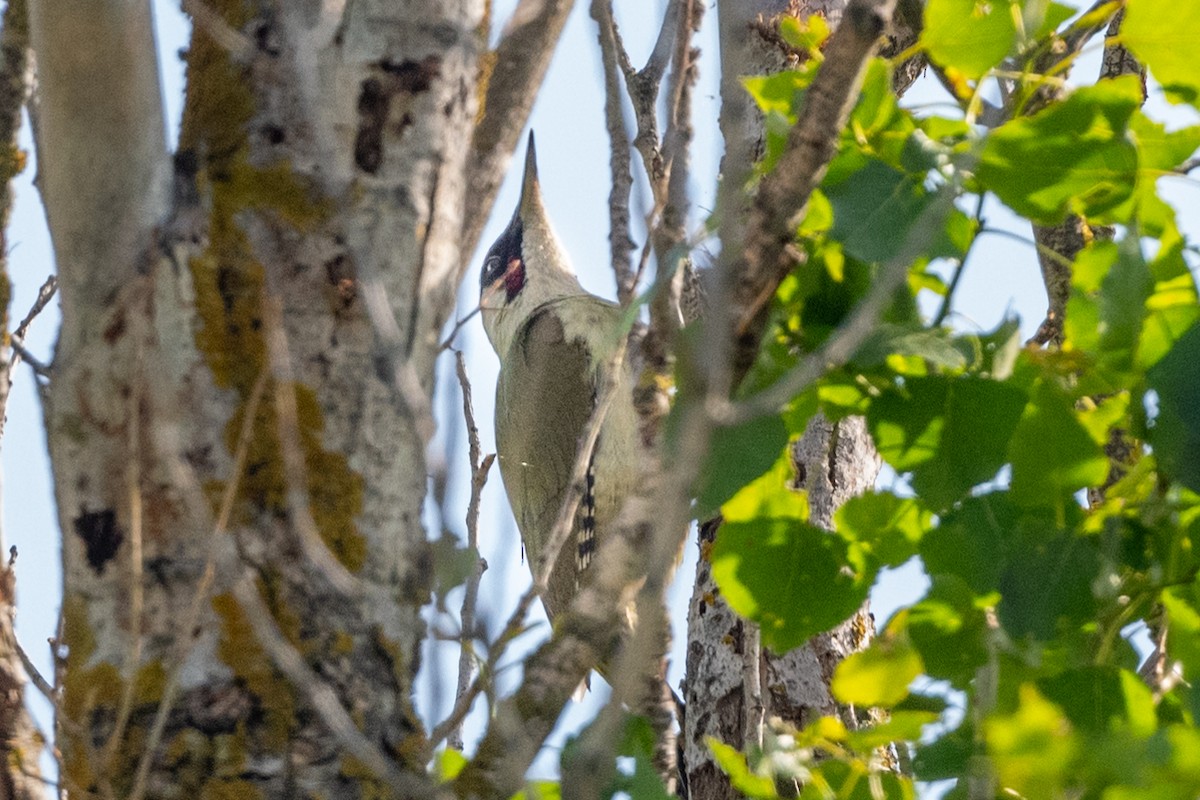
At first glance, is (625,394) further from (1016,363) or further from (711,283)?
(711,283)

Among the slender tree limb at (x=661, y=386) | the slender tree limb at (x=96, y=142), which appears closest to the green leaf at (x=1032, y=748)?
the slender tree limb at (x=661, y=386)

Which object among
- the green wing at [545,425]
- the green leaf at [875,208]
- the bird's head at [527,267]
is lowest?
the green leaf at [875,208]

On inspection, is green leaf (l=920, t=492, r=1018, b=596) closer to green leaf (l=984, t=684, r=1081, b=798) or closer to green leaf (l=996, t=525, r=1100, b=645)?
green leaf (l=996, t=525, r=1100, b=645)

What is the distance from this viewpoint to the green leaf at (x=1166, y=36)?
59.1 inches

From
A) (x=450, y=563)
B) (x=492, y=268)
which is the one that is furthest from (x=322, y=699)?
(x=492, y=268)

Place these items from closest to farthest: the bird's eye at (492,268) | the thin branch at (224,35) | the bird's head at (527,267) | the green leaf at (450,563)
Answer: the green leaf at (450,563) < the thin branch at (224,35) < the bird's head at (527,267) < the bird's eye at (492,268)

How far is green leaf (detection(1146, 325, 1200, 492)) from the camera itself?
1.36 meters

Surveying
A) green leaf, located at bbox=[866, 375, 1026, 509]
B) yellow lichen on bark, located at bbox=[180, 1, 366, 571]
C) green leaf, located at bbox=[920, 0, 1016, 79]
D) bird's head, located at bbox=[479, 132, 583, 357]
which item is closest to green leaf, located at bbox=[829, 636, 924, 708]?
green leaf, located at bbox=[866, 375, 1026, 509]

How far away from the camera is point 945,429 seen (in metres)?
1.50

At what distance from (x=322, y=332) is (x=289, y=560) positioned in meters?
0.26

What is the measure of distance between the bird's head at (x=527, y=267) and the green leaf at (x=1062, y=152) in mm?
3567

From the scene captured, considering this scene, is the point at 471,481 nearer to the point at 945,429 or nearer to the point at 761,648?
the point at 761,648

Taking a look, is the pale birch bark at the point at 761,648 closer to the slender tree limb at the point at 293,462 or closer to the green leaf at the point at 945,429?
the green leaf at the point at 945,429

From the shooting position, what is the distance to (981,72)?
4.88 feet
